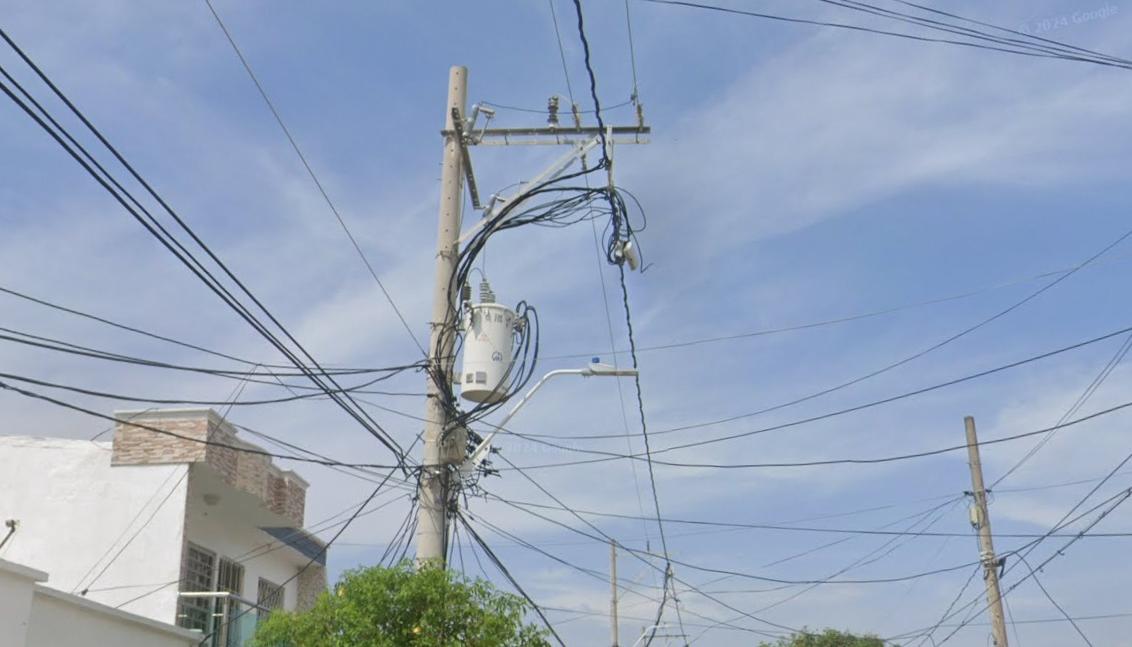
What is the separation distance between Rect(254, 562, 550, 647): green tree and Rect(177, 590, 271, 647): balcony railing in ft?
22.4

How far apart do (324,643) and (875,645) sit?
33100 mm

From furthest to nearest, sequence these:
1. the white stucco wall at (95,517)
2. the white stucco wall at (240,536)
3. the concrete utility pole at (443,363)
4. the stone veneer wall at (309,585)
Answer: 1. the stone veneer wall at (309,585)
2. the white stucco wall at (240,536)
3. the white stucco wall at (95,517)
4. the concrete utility pole at (443,363)

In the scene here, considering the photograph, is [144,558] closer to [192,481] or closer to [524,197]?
[192,481]

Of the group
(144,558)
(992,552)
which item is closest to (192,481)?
(144,558)

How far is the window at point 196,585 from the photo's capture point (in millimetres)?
17766

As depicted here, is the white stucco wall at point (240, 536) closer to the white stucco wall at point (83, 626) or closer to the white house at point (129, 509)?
the white house at point (129, 509)

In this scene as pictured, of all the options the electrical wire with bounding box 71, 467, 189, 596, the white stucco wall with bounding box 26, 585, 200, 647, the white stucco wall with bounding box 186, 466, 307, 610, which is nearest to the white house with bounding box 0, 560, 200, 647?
the white stucco wall with bounding box 26, 585, 200, 647

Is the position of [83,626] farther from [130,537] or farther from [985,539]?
[985,539]

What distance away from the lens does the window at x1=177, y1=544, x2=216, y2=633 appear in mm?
17766

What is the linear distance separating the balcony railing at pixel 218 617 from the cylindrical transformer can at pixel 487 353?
6936mm

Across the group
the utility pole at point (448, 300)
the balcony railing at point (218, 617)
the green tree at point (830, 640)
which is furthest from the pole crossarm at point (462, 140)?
the green tree at point (830, 640)

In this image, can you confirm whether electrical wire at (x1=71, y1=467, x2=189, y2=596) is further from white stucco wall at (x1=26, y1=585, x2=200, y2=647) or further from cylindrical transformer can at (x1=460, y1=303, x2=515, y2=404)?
cylindrical transformer can at (x1=460, y1=303, x2=515, y2=404)

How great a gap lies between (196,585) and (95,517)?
7.56ft

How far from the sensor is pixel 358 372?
552 inches
